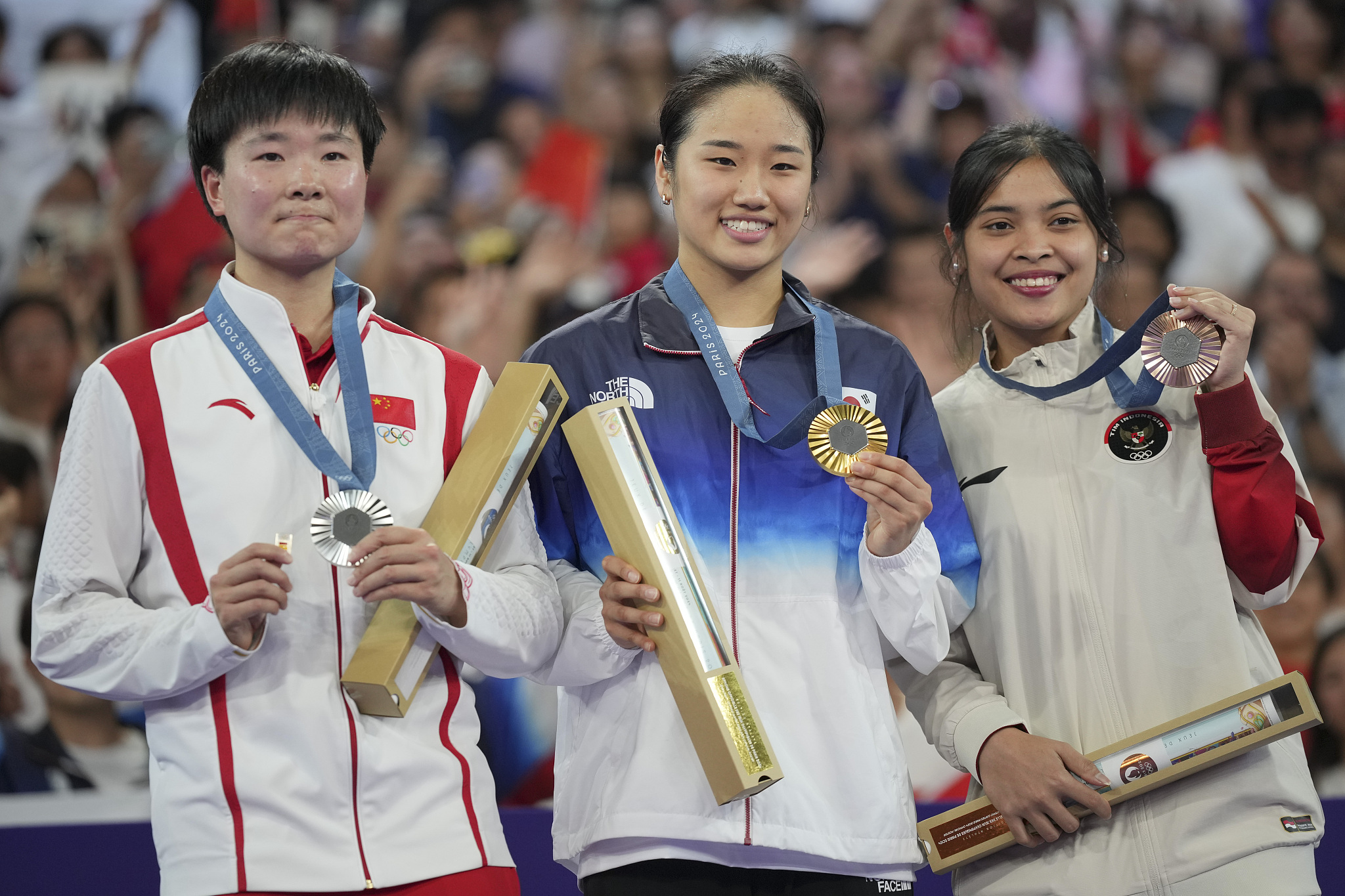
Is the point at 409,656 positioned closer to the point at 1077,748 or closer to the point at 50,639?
the point at 50,639

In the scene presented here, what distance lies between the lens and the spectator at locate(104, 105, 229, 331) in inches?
206

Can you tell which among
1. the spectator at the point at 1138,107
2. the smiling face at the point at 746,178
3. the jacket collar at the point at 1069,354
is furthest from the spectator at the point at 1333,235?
the smiling face at the point at 746,178

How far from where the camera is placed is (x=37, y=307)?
5.11 metres

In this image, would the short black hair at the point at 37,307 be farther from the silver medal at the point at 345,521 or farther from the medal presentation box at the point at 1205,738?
the medal presentation box at the point at 1205,738

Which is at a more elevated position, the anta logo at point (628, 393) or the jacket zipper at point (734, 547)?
the anta logo at point (628, 393)

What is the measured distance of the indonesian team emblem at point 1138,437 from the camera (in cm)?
212

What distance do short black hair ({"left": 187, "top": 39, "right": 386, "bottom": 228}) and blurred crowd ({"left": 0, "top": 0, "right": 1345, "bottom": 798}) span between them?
3106mm

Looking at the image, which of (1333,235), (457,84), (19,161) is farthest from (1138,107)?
(19,161)

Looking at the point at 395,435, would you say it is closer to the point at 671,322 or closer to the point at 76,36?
the point at 671,322

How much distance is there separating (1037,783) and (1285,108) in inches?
194

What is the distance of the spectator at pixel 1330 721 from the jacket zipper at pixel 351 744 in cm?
422

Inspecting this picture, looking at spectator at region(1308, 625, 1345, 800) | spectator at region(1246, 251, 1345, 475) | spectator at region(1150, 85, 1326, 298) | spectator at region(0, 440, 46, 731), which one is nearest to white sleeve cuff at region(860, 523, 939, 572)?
spectator at region(1308, 625, 1345, 800)

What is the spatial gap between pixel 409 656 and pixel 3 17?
205 inches

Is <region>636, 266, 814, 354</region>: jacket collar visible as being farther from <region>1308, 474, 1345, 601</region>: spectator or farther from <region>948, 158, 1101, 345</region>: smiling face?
<region>1308, 474, 1345, 601</region>: spectator
